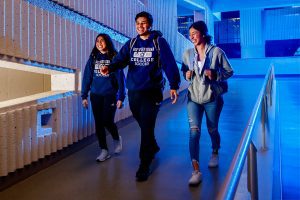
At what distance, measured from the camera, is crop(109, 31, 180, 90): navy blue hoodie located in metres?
3.19

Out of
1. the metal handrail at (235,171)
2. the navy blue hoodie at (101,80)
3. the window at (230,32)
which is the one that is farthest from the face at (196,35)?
the window at (230,32)

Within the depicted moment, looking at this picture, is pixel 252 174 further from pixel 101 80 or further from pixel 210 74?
pixel 101 80

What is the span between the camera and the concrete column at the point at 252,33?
A: 18234 millimetres

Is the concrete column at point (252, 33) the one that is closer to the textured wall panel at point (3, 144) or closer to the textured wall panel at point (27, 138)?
the textured wall panel at point (27, 138)

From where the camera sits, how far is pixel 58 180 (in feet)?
11.1

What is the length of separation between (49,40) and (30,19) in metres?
0.37

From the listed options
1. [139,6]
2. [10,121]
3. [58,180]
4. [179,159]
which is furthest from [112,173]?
[139,6]

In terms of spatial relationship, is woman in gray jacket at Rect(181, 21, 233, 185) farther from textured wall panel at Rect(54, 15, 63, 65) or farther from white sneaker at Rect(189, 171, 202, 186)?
textured wall panel at Rect(54, 15, 63, 65)

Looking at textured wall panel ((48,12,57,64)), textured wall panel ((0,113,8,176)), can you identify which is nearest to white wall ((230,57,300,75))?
textured wall panel ((48,12,57,64))

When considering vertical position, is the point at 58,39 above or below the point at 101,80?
above

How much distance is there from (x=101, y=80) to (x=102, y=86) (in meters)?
0.07

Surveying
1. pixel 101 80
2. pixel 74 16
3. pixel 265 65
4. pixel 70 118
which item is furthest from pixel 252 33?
pixel 101 80

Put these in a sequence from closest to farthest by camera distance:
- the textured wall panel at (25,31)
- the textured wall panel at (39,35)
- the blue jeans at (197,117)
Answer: the blue jeans at (197,117) < the textured wall panel at (25,31) < the textured wall panel at (39,35)

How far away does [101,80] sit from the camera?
3.85 meters
